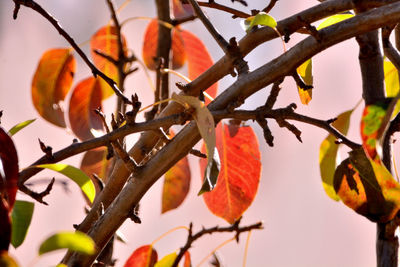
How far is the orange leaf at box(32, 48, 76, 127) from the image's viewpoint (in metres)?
0.85

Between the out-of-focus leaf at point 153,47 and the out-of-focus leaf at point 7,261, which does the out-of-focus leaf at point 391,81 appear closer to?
the out-of-focus leaf at point 153,47

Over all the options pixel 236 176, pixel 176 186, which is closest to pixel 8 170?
pixel 236 176

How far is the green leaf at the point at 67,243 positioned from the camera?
9.8 inches

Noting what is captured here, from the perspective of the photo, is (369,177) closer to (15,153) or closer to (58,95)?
(15,153)

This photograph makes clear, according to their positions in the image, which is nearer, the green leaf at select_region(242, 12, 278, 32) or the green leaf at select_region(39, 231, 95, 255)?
the green leaf at select_region(39, 231, 95, 255)

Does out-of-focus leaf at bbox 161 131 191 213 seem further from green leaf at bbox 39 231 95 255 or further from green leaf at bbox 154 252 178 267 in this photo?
green leaf at bbox 39 231 95 255

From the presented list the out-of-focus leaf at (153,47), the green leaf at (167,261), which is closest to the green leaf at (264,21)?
the green leaf at (167,261)

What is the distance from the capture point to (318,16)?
1.58 ft

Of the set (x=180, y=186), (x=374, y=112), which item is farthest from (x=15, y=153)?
(x=180, y=186)

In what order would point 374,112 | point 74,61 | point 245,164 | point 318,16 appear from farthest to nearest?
point 74,61, point 245,164, point 318,16, point 374,112

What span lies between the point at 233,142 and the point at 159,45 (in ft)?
0.95

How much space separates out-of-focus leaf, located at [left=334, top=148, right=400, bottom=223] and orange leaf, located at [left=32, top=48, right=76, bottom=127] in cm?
48

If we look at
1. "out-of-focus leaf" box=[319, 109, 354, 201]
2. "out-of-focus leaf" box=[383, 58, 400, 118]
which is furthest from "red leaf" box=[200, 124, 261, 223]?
"out-of-focus leaf" box=[383, 58, 400, 118]

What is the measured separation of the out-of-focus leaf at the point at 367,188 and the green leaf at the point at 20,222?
0.28m
